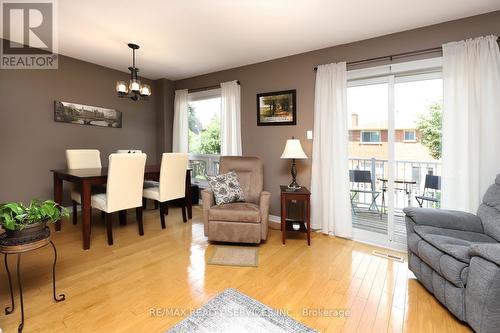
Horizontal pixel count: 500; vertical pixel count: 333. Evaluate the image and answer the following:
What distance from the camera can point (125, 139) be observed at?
442cm

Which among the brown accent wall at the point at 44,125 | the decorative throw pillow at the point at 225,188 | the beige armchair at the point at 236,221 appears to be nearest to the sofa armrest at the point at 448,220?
the beige armchair at the point at 236,221

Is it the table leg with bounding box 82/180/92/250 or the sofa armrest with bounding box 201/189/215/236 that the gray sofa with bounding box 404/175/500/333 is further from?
the table leg with bounding box 82/180/92/250

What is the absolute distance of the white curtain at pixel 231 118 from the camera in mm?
3922

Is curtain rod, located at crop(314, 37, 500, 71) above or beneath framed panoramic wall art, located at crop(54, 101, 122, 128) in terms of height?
above

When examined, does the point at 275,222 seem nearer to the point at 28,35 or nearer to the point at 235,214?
the point at 235,214

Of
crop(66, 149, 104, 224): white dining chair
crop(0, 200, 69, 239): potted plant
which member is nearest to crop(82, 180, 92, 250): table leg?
crop(66, 149, 104, 224): white dining chair

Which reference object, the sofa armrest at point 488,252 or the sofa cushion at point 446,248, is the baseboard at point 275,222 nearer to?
the sofa cushion at point 446,248

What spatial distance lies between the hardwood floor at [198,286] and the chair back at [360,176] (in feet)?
3.66

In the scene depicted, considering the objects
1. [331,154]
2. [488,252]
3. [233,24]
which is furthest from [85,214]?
[488,252]

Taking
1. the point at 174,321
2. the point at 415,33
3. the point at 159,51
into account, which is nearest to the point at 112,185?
the point at 174,321

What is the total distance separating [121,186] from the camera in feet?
9.03

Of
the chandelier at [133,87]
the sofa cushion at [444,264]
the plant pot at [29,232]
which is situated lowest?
the sofa cushion at [444,264]

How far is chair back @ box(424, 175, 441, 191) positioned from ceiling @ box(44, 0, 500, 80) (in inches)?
68.7

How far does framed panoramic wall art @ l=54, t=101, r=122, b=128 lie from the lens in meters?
3.59
